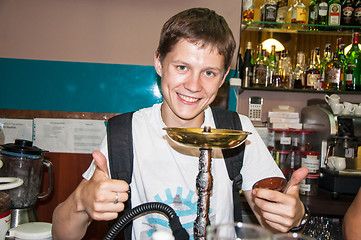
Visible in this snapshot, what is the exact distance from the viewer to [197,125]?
53.0 inches

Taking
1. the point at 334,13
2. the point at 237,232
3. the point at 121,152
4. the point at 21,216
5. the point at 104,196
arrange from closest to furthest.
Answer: the point at 237,232
the point at 104,196
the point at 121,152
the point at 21,216
the point at 334,13

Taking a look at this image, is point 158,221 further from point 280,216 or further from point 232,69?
point 232,69

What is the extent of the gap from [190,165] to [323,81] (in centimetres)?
169

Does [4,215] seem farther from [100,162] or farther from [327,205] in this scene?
[327,205]

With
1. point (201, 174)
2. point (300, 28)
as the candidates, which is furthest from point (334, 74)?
point (201, 174)

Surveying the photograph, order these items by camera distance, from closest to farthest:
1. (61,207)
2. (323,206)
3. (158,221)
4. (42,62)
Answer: (61,207), (158,221), (323,206), (42,62)

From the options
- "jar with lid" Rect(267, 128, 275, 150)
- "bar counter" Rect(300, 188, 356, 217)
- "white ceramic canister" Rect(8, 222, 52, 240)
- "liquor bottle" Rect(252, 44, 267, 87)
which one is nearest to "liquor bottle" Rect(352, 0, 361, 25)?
"liquor bottle" Rect(252, 44, 267, 87)

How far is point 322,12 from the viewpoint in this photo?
238 cm

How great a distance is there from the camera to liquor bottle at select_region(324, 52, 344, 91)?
2.41 m

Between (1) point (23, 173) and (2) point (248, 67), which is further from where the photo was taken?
(2) point (248, 67)

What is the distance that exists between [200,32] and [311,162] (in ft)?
4.99

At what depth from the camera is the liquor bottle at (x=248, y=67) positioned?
92.7 inches

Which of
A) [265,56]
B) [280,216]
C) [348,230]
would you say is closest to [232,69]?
[265,56]

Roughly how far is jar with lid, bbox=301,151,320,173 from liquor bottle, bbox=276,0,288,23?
102cm
